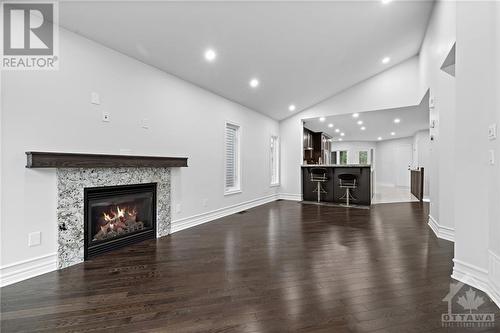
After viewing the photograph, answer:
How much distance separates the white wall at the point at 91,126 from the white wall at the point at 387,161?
1143 cm

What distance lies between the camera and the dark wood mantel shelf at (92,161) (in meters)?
2.35

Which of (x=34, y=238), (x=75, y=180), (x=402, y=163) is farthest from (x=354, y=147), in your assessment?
(x=34, y=238)

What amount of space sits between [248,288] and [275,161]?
6.06 meters

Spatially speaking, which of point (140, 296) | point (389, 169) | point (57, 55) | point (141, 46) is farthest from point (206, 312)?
point (389, 169)

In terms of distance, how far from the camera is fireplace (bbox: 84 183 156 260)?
9.53 ft

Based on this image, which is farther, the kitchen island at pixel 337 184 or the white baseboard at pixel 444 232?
the kitchen island at pixel 337 184

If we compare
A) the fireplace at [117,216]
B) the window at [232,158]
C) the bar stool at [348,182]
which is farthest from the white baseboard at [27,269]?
the bar stool at [348,182]

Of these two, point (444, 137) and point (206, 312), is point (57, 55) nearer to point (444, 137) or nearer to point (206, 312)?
Answer: point (206, 312)

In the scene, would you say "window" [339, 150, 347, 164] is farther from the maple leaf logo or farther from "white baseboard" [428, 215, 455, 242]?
the maple leaf logo

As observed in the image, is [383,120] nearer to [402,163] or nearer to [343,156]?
[402,163]

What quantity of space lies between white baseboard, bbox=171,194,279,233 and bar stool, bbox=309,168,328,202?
1.63 meters

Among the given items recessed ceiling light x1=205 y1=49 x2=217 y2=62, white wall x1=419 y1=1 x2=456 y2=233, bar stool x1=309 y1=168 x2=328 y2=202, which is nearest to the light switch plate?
white wall x1=419 y1=1 x2=456 y2=233

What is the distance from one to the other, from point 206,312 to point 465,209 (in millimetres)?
2611

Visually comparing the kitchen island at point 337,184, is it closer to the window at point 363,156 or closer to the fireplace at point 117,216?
the fireplace at point 117,216
